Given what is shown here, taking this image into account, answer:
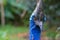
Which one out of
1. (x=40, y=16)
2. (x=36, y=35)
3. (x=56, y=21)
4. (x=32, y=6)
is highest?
(x=32, y=6)

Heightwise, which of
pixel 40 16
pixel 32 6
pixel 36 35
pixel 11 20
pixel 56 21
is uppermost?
pixel 11 20

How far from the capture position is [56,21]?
8.67 metres

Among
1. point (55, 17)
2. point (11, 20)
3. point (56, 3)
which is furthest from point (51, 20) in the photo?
point (11, 20)

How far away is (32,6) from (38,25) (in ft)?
13.8

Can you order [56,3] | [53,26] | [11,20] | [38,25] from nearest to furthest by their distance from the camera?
1. [38,25]
2. [56,3]
3. [53,26]
4. [11,20]

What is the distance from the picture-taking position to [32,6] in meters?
9.13

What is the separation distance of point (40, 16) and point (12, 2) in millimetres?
11772

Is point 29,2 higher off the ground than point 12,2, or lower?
lower

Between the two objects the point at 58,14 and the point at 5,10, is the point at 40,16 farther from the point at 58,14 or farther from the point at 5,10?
the point at 5,10

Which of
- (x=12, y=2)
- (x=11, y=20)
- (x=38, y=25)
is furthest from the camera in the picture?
(x=11, y=20)

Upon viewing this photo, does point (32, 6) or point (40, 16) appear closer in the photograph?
point (40, 16)

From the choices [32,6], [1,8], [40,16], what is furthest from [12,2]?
[40,16]

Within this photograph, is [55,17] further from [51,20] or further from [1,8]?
[1,8]

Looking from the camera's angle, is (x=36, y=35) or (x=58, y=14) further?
(x=58, y=14)
